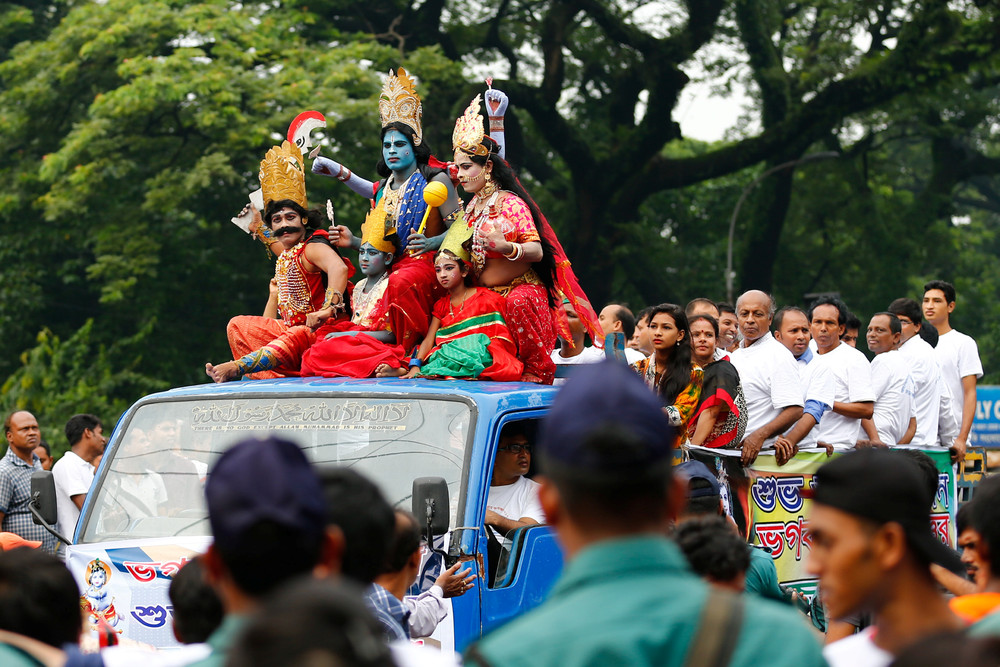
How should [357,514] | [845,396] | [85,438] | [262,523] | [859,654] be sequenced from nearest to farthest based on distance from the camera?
[262,523] → [859,654] → [357,514] → [845,396] → [85,438]

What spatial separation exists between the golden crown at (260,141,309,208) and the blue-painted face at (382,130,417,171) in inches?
19.7

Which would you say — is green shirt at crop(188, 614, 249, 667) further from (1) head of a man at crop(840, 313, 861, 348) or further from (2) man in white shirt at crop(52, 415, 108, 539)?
(1) head of a man at crop(840, 313, 861, 348)

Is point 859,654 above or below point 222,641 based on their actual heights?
below

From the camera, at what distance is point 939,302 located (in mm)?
9516

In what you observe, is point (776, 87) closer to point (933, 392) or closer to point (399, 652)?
point (933, 392)

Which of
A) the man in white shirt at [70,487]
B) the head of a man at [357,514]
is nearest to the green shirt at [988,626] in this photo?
the head of a man at [357,514]

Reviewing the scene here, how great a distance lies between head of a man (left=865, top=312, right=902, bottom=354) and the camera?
895cm

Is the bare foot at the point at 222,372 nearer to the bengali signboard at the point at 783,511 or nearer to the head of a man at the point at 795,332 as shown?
the bengali signboard at the point at 783,511

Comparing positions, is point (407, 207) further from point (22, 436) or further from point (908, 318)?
point (908, 318)

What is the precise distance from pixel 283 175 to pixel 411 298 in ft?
3.75

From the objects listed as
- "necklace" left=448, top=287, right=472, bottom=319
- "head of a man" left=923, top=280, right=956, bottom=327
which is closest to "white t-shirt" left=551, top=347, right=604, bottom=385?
"necklace" left=448, top=287, right=472, bottom=319

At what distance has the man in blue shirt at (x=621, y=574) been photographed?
66.7 inches

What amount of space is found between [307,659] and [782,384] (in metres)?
6.14

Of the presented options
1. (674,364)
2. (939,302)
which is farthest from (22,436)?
(939,302)
